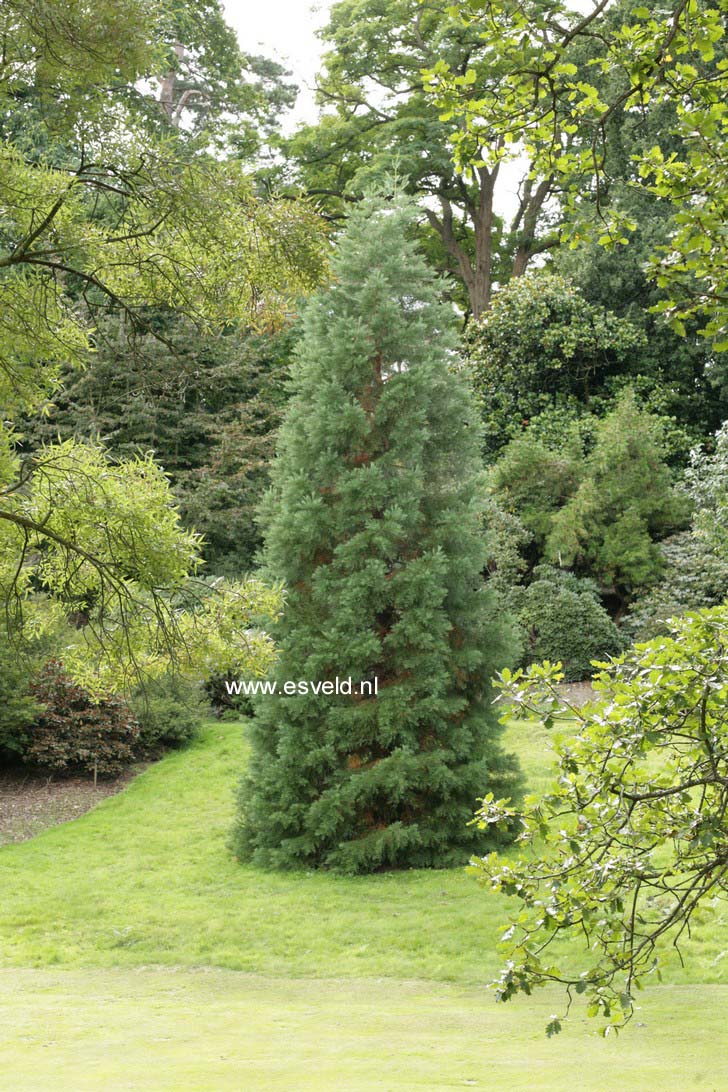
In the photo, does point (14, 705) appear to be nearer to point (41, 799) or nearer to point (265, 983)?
point (41, 799)

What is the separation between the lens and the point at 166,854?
36.0ft

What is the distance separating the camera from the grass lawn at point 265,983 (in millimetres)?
4988

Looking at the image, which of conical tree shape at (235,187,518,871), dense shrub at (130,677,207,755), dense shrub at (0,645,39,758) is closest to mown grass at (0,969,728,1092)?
conical tree shape at (235,187,518,871)

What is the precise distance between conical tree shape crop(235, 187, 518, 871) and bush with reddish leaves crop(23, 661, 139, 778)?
3650 mm

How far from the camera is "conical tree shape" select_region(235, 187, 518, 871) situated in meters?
9.74

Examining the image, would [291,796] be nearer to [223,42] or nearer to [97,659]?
[97,659]

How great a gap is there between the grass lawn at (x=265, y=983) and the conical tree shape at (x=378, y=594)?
2.01 ft

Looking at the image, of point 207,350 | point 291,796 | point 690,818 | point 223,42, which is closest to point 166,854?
point 291,796

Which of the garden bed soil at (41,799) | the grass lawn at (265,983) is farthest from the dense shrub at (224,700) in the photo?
the grass lawn at (265,983)

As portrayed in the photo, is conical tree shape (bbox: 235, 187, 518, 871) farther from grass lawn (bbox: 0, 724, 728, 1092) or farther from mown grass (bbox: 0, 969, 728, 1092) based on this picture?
mown grass (bbox: 0, 969, 728, 1092)

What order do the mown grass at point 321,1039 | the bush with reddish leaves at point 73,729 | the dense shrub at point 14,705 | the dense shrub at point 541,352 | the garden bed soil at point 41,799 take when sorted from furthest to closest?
the dense shrub at point 541,352
the bush with reddish leaves at point 73,729
the dense shrub at point 14,705
the garden bed soil at point 41,799
the mown grass at point 321,1039

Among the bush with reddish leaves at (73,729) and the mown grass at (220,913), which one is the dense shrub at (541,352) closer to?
the bush with reddish leaves at (73,729)

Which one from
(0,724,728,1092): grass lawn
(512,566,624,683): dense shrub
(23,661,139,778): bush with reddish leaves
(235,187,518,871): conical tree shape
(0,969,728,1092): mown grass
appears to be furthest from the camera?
(512,566,624,683): dense shrub

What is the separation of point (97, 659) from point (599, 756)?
4.09 metres
